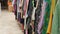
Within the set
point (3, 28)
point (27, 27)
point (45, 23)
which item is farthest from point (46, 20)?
point (3, 28)

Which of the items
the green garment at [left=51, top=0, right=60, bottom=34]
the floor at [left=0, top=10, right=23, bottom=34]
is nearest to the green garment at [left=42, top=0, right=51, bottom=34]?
the green garment at [left=51, top=0, right=60, bottom=34]

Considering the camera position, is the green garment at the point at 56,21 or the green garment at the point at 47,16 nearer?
the green garment at the point at 56,21

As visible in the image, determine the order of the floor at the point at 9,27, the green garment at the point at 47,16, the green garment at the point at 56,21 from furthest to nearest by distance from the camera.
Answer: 1. the floor at the point at 9,27
2. the green garment at the point at 47,16
3. the green garment at the point at 56,21

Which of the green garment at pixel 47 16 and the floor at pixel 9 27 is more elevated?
the green garment at pixel 47 16

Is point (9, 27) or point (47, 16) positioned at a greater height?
point (47, 16)

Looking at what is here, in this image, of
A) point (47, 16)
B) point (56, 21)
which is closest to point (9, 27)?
point (47, 16)

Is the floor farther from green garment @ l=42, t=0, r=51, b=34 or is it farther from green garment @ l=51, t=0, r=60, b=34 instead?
green garment @ l=51, t=0, r=60, b=34

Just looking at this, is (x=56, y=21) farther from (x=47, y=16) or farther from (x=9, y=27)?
(x=9, y=27)

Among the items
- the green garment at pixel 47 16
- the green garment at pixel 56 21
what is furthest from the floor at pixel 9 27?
the green garment at pixel 56 21

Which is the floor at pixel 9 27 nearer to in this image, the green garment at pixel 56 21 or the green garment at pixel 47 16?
the green garment at pixel 47 16

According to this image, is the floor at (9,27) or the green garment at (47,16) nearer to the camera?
the green garment at (47,16)

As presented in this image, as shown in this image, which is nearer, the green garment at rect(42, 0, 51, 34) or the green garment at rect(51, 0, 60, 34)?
the green garment at rect(51, 0, 60, 34)

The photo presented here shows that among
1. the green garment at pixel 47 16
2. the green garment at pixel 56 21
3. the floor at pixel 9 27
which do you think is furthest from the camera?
the floor at pixel 9 27

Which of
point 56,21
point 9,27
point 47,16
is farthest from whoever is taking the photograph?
point 9,27
